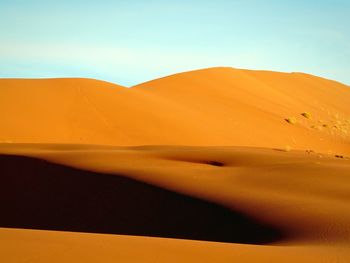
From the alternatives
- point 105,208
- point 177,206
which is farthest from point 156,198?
point 105,208

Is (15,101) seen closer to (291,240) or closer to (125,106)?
(125,106)

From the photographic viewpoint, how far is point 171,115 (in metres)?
34.4

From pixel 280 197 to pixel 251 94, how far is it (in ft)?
133

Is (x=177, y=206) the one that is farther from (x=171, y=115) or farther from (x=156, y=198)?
(x=171, y=115)

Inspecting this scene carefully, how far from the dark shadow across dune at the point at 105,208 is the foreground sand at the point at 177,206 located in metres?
0.02

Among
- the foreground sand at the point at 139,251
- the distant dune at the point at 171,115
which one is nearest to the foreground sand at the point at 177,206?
the foreground sand at the point at 139,251

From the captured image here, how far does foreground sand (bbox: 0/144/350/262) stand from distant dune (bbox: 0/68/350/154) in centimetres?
1410

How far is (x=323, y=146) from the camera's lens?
1463 inches

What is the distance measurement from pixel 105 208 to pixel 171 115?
24.3 meters

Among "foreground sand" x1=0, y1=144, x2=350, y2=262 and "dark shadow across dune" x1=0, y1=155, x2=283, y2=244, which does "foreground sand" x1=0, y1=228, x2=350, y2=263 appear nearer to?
"foreground sand" x1=0, y1=144, x2=350, y2=262

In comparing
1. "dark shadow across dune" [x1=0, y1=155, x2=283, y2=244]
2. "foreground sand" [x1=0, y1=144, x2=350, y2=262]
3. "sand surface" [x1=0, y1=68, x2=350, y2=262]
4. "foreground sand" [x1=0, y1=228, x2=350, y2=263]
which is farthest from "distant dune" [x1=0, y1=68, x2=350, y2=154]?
"foreground sand" [x1=0, y1=228, x2=350, y2=263]

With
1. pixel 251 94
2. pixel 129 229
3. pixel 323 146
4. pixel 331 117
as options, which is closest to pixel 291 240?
pixel 129 229

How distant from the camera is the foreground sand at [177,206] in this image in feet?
16.5

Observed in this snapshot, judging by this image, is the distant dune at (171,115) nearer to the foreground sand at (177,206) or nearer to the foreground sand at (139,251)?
the foreground sand at (177,206)
